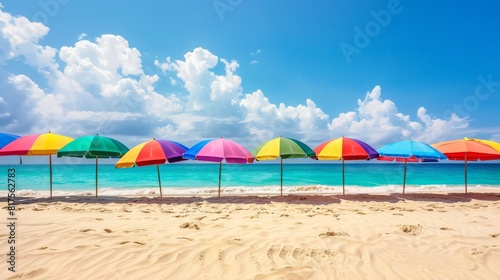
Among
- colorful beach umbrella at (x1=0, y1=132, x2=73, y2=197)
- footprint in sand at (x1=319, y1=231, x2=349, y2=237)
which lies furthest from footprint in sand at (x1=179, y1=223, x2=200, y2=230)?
colorful beach umbrella at (x1=0, y1=132, x2=73, y2=197)

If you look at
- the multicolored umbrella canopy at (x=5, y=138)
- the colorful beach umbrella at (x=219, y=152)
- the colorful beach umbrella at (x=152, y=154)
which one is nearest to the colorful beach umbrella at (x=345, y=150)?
the colorful beach umbrella at (x=219, y=152)

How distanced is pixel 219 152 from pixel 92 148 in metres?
4.51

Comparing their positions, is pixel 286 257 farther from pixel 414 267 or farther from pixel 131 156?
pixel 131 156

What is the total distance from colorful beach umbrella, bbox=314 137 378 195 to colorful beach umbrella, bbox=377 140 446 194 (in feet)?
1.99

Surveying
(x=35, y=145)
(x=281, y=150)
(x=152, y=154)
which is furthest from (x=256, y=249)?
(x=35, y=145)

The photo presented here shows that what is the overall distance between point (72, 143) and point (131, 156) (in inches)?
94.9

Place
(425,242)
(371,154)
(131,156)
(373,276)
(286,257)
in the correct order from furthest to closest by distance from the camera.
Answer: (371,154), (131,156), (425,242), (286,257), (373,276)

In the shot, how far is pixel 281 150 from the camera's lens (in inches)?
368

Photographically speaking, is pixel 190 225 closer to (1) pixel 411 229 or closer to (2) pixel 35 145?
(1) pixel 411 229

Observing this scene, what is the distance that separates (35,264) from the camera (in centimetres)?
324

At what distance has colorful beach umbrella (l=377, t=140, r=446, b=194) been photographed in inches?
375

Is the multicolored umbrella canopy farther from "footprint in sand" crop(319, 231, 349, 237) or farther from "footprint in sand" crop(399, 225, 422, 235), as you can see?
"footprint in sand" crop(399, 225, 422, 235)

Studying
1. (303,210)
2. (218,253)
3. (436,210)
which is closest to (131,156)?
(303,210)

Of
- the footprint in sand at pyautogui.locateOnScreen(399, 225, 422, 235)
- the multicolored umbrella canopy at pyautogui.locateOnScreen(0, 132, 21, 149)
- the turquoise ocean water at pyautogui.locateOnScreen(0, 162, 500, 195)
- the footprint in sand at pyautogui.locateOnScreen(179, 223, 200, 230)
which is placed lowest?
the turquoise ocean water at pyautogui.locateOnScreen(0, 162, 500, 195)
